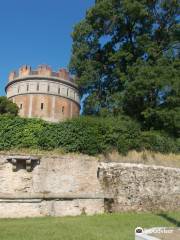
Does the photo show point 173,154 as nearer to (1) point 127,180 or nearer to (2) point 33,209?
(1) point 127,180

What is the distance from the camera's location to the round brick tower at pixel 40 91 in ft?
157

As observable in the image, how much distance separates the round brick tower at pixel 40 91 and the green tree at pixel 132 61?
22.8m

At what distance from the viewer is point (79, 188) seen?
50.8 feet

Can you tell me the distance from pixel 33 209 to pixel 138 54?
12994mm

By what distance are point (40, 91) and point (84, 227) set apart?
37.6 m

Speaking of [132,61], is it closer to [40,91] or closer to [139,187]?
[139,187]

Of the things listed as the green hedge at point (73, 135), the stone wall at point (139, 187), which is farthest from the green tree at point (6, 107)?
the stone wall at point (139, 187)

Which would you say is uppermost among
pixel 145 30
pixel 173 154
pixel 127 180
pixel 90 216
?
pixel 145 30

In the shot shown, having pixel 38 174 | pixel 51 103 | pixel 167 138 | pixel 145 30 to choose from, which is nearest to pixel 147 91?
pixel 167 138

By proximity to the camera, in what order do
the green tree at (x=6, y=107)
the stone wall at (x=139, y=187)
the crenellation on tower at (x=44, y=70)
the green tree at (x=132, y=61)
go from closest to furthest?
1. the stone wall at (x=139, y=187)
2. the green tree at (x=132, y=61)
3. the green tree at (x=6, y=107)
4. the crenellation on tower at (x=44, y=70)

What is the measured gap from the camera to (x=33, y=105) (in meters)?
48.6

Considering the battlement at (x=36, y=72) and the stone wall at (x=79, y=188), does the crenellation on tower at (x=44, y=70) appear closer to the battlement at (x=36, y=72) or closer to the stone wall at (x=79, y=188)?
the battlement at (x=36, y=72)

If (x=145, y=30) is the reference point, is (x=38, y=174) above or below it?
below

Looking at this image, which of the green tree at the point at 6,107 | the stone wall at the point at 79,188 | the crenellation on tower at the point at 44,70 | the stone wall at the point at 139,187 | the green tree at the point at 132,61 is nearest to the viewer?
the stone wall at the point at 79,188
